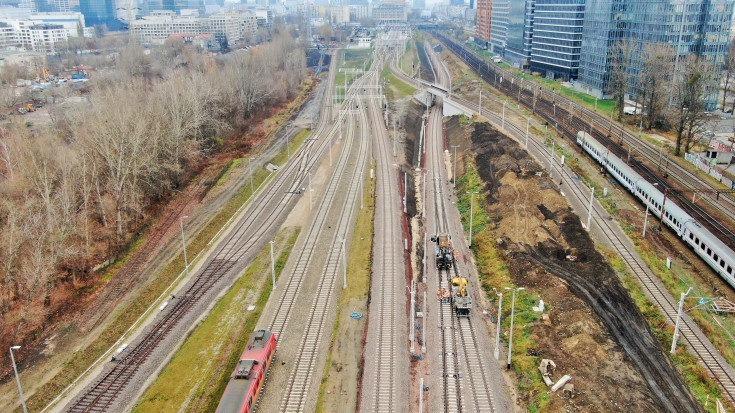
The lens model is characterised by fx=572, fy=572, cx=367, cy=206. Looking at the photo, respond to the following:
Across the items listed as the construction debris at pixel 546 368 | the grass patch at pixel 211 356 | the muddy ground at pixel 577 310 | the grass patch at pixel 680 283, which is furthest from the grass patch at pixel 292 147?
the construction debris at pixel 546 368

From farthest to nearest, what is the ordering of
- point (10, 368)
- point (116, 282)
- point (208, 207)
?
point (208, 207), point (116, 282), point (10, 368)

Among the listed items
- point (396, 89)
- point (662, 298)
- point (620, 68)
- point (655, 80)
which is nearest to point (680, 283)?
point (662, 298)

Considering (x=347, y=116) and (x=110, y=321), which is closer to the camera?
(x=110, y=321)

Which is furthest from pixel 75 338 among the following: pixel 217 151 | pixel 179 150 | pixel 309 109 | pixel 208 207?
pixel 309 109

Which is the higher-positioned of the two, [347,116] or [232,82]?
[232,82]

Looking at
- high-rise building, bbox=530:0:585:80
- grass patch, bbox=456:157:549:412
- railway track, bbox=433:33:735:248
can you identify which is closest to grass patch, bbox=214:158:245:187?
grass patch, bbox=456:157:549:412

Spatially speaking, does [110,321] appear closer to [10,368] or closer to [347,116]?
[10,368]

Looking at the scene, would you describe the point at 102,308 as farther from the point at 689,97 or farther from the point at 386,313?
the point at 689,97
